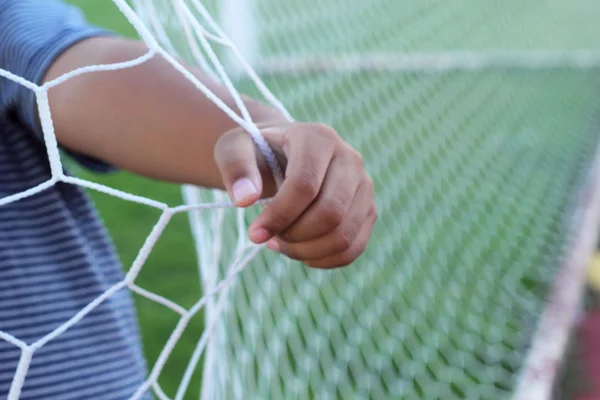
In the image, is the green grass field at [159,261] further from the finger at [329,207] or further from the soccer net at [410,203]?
the finger at [329,207]

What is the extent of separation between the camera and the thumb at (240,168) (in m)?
0.47

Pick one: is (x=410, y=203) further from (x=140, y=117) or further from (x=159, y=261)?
(x=140, y=117)

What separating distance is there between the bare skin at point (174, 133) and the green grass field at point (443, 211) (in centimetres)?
61

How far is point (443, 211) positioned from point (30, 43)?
4.05 feet

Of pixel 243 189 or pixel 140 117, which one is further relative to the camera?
pixel 140 117

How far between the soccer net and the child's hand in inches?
1.3

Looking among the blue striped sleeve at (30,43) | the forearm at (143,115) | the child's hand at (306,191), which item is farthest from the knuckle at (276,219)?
the blue striped sleeve at (30,43)

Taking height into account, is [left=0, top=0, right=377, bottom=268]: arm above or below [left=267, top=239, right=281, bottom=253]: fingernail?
above

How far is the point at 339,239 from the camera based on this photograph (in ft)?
1.72

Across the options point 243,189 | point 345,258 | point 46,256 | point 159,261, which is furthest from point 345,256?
point 159,261

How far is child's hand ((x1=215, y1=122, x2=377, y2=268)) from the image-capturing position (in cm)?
49

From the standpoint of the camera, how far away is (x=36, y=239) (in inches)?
27.2

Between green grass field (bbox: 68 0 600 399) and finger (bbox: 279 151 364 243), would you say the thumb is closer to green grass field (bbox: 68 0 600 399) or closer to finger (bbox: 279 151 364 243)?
finger (bbox: 279 151 364 243)

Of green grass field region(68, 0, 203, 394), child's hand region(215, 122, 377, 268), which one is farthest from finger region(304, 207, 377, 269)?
green grass field region(68, 0, 203, 394)
